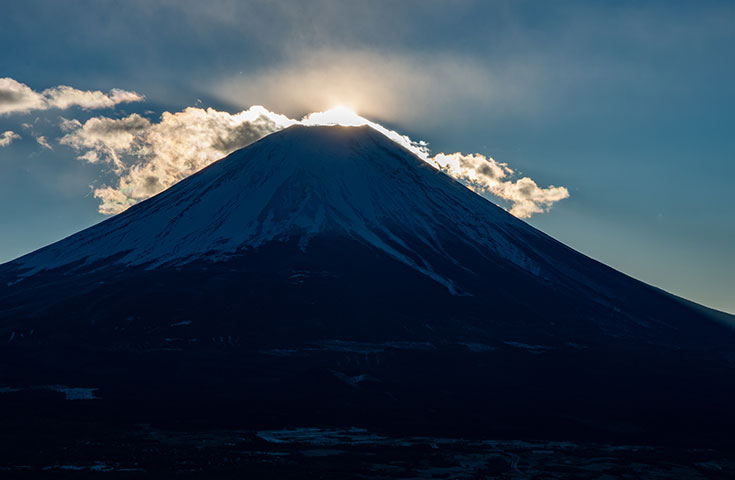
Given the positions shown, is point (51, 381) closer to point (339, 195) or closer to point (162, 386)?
point (162, 386)

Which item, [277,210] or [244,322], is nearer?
[244,322]

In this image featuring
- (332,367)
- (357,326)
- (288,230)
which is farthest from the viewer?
(288,230)

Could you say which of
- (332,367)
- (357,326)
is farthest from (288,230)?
(332,367)

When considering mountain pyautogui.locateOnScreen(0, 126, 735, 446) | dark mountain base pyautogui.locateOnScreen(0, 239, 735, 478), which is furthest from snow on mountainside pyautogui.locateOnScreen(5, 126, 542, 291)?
dark mountain base pyautogui.locateOnScreen(0, 239, 735, 478)

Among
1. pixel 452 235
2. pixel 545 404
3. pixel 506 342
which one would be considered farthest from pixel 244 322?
pixel 452 235

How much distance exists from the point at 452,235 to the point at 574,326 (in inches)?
1899

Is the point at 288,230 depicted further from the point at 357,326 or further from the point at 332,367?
the point at 332,367

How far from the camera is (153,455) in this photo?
59.4 meters

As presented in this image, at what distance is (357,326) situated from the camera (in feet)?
428

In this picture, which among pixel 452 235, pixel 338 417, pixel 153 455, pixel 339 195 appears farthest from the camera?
pixel 339 195

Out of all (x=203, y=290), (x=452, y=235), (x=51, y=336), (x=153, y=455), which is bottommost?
(x=153, y=455)

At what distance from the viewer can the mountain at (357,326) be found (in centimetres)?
9200

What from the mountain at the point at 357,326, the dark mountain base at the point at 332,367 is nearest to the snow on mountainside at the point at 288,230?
the mountain at the point at 357,326

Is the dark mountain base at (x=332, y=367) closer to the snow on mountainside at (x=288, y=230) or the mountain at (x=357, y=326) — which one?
A: the mountain at (x=357, y=326)
